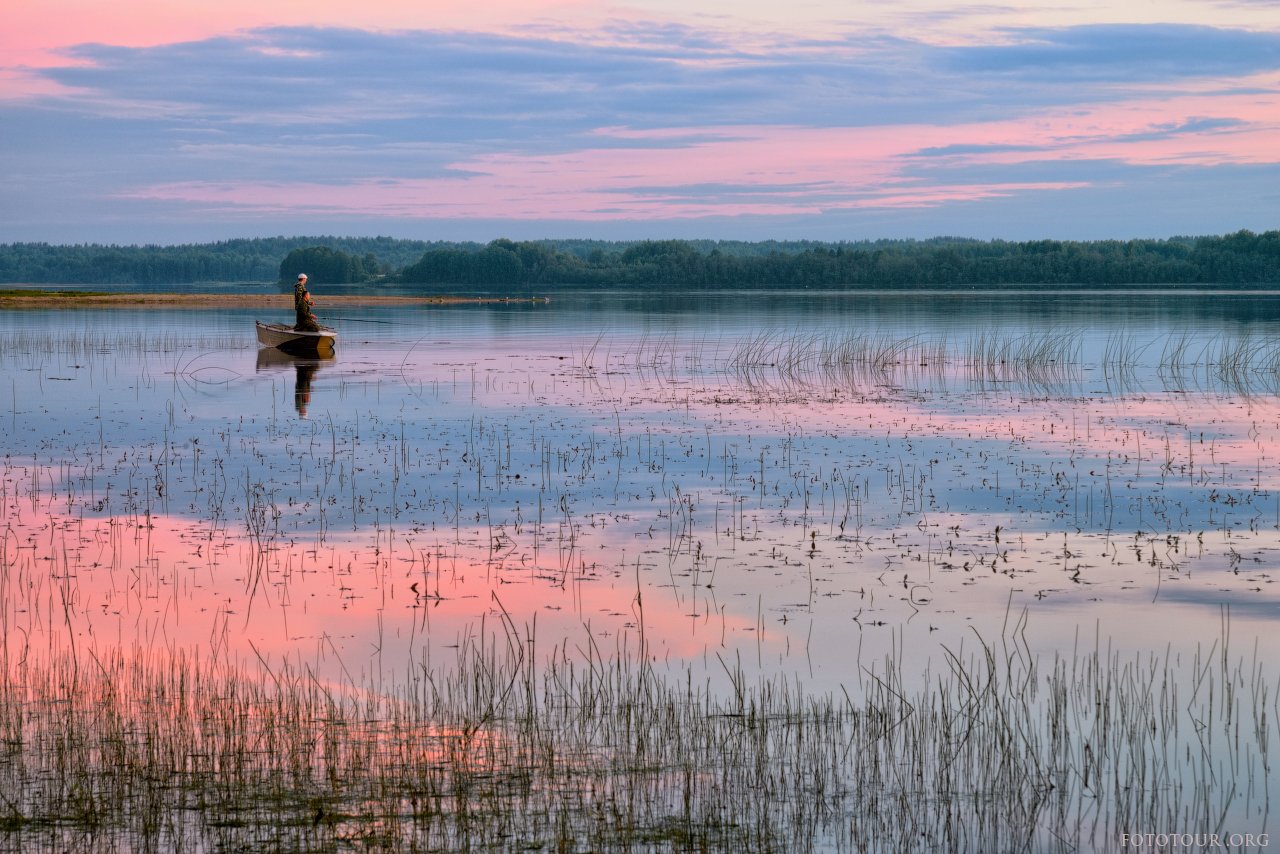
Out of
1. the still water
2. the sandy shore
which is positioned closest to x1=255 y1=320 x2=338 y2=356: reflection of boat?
the still water

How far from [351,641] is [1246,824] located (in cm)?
742

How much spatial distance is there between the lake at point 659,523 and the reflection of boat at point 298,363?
74 centimetres

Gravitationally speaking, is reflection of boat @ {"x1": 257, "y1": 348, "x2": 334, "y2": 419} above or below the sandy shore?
below

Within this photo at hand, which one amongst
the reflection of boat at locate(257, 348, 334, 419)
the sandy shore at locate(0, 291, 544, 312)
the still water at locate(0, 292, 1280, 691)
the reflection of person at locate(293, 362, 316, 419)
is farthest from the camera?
the sandy shore at locate(0, 291, 544, 312)

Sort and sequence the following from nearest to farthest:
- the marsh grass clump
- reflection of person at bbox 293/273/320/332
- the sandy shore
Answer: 1. the marsh grass clump
2. reflection of person at bbox 293/273/320/332
3. the sandy shore

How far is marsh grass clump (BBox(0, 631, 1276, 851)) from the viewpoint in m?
8.12

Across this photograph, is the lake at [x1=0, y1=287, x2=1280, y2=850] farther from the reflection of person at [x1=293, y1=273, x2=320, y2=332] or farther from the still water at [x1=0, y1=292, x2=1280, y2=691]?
the reflection of person at [x1=293, y1=273, x2=320, y2=332]

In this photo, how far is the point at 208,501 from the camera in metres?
19.5

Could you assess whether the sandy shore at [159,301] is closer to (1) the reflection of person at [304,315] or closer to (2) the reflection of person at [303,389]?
(1) the reflection of person at [304,315]

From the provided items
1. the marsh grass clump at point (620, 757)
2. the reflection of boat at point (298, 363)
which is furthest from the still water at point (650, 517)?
the marsh grass clump at point (620, 757)

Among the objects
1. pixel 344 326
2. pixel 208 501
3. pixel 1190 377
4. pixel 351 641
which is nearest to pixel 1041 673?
pixel 351 641

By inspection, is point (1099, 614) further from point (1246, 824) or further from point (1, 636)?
point (1, 636)

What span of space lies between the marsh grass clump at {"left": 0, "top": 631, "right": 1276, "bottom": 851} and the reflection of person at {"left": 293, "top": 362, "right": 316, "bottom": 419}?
21.7 m

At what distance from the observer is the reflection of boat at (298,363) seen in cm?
3950
